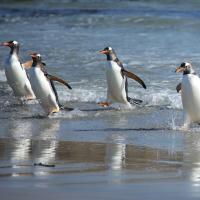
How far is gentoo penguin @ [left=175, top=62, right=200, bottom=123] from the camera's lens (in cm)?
936

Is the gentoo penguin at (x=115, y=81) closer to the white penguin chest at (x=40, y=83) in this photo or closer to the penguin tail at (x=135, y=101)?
the penguin tail at (x=135, y=101)

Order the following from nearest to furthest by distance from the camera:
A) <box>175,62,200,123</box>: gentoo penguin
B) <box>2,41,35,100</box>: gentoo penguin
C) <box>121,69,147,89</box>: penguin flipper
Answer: <box>175,62,200,123</box>: gentoo penguin < <box>121,69,147,89</box>: penguin flipper < <box>2,41,35,100</box>: gentoo penguin

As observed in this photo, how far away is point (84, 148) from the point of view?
7906 millimetres

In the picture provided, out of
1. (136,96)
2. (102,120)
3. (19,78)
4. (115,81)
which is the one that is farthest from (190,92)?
(19,78)

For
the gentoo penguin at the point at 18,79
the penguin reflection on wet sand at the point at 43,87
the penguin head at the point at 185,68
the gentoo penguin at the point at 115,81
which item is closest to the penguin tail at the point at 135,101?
the gentoo penguin at the point at 115,81

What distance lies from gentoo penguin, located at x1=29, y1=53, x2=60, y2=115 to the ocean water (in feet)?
0.87

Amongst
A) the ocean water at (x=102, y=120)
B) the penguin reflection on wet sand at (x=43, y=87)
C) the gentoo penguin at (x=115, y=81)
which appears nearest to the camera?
the ocean water at (x=102, y=120)

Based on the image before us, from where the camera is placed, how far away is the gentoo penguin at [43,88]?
1085 centimetres

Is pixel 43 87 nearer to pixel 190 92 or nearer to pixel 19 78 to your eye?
pixel 19 78

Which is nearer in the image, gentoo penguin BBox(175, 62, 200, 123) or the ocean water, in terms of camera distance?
the ocean water

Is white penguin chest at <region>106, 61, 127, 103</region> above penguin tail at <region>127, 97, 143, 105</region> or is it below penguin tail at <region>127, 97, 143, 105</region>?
above

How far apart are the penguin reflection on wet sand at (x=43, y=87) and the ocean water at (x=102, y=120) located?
0.26 m

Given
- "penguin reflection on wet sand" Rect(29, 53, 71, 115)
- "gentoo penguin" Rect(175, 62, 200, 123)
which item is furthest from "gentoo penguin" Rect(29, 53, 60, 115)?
"gentoo penguin" Rect(175, 62, 200, 123)

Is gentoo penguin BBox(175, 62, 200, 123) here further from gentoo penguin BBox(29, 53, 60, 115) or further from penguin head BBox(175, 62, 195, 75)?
gentoo penguin BBox(29, 53, 60, 115)
